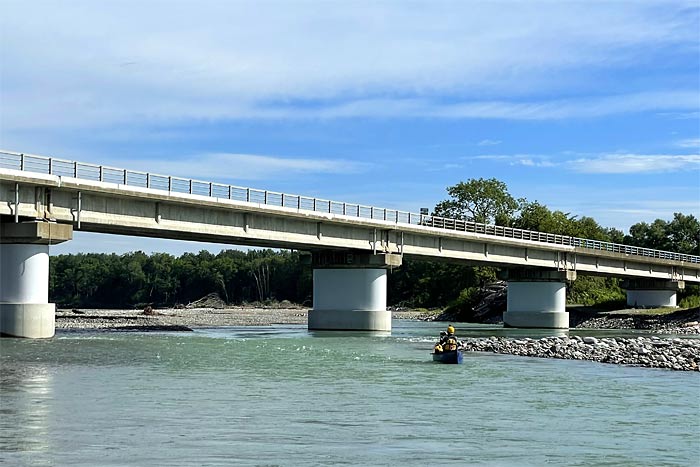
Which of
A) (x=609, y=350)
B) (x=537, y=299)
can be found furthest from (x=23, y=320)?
(x=537, y=299)

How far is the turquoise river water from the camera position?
2108 cm

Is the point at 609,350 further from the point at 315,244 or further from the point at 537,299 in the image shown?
the point at 537,299

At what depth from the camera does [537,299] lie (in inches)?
3841

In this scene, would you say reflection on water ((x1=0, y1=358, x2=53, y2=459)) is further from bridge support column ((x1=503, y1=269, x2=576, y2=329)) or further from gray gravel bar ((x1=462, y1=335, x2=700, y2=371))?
bridge support column ((x1=503, y1=269, x2=576, y2=329))

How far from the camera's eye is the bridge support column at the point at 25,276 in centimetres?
5131

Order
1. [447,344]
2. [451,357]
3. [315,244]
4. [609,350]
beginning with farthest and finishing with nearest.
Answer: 1. [315,244]
2. [609,350]
3. [447,344]
4. [451,357]

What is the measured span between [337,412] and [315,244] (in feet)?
146

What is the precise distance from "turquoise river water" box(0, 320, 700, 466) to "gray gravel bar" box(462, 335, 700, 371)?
214 cm

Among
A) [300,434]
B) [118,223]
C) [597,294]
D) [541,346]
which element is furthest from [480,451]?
[597,294]

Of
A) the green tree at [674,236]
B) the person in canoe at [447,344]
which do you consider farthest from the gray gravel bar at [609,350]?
the green tree at [674,236]

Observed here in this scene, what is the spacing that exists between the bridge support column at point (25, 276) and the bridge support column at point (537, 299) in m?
54.2

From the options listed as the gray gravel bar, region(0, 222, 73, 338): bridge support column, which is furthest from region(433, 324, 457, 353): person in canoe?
region(0, 222, 73, 338): bridge support column

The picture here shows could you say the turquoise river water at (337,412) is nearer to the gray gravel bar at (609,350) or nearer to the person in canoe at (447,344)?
the person in canoe at (447,344)

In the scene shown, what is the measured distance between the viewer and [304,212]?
69688 millimetres
